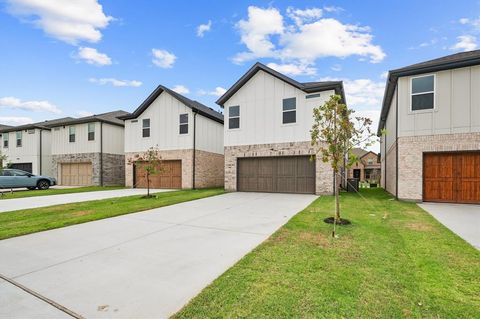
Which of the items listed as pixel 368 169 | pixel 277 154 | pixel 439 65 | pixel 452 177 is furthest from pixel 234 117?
pixel 368 169

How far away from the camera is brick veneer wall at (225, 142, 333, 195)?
523 inches

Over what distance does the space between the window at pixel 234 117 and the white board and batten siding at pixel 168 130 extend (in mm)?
3187

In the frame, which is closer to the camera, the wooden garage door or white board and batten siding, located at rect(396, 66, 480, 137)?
white board and batten siding, located at rect(396, 66, 480, 137)

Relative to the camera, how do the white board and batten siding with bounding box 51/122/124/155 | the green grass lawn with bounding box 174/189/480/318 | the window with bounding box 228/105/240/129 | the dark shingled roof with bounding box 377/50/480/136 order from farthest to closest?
1. the white board and batten siding with bounding box 51/122/124/155
2. the window with bounding box 228/105/240/129
3. the dark shingled roof with bounding box 377/50/480/136
4. the green grass lawn with bounding box 174/189/480/318

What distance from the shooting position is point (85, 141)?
71.7 ft

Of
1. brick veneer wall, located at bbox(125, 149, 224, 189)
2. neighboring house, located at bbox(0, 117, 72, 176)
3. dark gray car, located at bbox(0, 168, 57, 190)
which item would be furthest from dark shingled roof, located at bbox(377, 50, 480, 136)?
neighboring house, located at bbox(0, 117, 72, 176)

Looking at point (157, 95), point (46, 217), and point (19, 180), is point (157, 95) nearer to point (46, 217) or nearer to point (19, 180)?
point (19, 180)

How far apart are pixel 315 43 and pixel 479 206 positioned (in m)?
11.8

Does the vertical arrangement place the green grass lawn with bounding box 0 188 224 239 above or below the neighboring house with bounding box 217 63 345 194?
below

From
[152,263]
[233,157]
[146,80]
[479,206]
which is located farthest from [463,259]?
[146,80]

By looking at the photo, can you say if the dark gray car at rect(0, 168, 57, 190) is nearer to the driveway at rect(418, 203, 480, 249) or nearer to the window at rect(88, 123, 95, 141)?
the window at rect(88, 123, 95, 141)

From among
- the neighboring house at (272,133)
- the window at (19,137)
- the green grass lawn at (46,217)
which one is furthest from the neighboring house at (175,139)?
the window at (19,137)

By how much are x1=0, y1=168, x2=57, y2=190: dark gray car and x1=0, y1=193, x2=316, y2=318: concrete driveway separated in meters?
14.7

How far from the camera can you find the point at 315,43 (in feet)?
50.1
